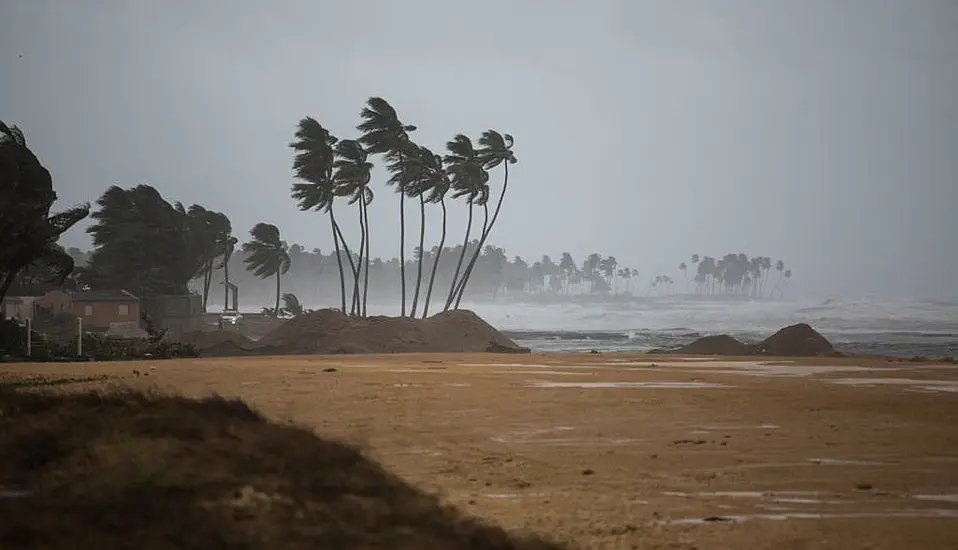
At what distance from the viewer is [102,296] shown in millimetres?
59312

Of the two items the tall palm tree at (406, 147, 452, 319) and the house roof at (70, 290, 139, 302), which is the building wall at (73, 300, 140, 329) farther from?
the tall palm tree at (406, 147, 452, 319)

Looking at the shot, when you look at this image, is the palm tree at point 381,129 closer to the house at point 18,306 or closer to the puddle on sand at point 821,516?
the house at point 18,306

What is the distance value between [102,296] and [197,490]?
55.2 meters

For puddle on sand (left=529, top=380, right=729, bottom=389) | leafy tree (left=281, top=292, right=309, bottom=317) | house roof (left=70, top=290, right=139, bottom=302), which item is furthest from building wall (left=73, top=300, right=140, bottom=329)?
puddle on sand (left=529, top=380, right=729, bottom=389)

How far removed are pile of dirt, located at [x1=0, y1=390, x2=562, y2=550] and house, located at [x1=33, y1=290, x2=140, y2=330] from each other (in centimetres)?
4903

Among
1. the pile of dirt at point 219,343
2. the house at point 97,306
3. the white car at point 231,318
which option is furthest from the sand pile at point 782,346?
the white car at point 231,318

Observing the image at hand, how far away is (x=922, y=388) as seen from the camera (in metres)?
21.9

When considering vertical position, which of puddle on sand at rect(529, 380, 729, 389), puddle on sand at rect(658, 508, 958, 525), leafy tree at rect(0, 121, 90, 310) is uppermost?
leafy tree at rect(0, 121, 90, 310)

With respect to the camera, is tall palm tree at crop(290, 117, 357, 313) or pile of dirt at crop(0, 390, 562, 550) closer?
pile of dirt at crop(0, 390, 562, 550)

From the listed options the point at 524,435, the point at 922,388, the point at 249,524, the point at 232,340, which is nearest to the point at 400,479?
the point at 249,524

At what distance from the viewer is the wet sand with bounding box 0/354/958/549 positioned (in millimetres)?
7617

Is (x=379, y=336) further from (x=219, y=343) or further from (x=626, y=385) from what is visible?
(x=626, y=385)

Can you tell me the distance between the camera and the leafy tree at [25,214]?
33.9m

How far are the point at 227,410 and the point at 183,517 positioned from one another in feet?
17.3
